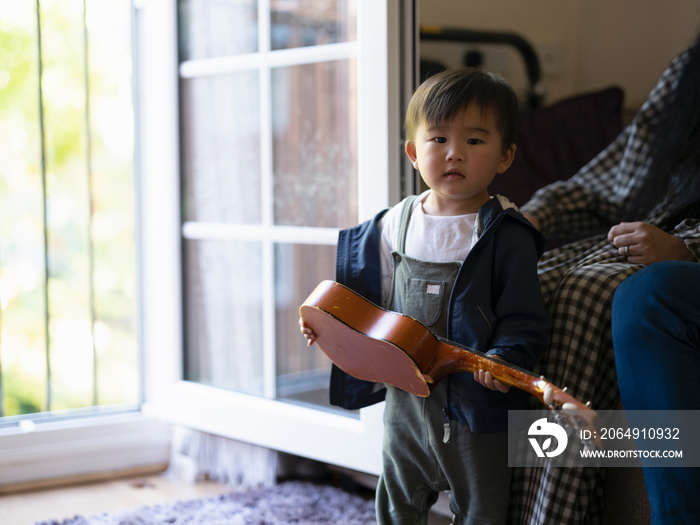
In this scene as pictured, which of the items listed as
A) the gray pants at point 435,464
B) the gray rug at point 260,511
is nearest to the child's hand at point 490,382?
the gray pants at point 435,464

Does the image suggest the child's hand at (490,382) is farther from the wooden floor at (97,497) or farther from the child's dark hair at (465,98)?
the wooden floor at (97,497)

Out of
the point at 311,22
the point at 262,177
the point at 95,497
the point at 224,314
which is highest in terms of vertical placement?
the point at 311,22

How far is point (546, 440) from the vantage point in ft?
3.89

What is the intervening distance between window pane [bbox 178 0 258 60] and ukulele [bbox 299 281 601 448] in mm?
892

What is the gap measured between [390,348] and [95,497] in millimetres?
1110

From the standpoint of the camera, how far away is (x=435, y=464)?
1.22 meters

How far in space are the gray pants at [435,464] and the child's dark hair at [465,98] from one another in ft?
1.33

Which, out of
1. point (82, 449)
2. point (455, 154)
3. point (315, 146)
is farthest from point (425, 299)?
point (82, 449)

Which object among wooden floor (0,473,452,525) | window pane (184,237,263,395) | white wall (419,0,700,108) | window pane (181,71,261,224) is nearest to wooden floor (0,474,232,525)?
wooden floor (0,473,452,525)

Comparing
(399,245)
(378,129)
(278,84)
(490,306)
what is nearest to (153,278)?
(278,84)

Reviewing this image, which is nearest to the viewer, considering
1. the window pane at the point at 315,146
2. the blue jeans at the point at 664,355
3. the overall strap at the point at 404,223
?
the blue jeans at the point at 664,355

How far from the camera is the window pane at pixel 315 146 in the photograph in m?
1.71

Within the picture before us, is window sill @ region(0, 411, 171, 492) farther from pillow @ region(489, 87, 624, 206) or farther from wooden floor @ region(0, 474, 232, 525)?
pillow @ region(489, 87, 624, 206)

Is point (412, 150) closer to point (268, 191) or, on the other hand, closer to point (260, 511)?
point (268, 191)
